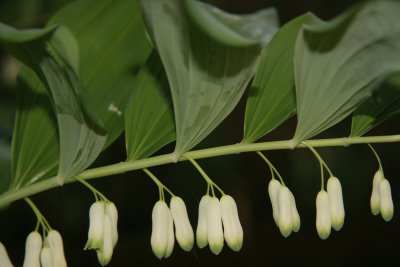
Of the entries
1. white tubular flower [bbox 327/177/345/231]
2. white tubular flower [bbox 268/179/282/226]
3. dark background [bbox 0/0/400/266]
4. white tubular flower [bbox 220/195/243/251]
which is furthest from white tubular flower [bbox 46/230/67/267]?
dark background [bbox 0/0/400/266]

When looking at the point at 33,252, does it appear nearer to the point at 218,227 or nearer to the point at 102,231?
the point at 102,231

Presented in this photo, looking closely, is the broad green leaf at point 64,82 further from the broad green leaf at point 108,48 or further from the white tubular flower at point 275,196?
the white tubular flower at point 275,196

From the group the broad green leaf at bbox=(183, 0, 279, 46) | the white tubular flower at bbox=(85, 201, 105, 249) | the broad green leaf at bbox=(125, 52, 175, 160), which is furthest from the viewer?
the broad green leaf at bbox=(125, 52, 175, 160)

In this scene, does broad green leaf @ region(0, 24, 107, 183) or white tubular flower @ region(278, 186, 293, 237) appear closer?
broad green leaf @ region(0, 24, 107, 183)

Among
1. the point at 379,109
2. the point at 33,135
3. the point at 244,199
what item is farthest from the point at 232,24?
the point at 244,199

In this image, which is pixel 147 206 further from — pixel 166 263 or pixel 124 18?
pixel 124 18

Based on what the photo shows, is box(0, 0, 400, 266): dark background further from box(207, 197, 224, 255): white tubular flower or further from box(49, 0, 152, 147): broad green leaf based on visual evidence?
box(207, 197, 224, 255): white tubular flower
